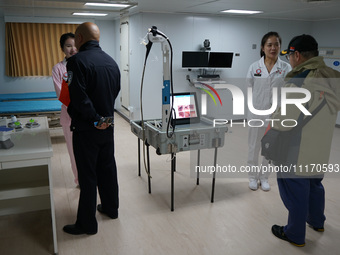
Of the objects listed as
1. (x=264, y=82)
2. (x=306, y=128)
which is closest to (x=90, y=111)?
(x=306, y=128)

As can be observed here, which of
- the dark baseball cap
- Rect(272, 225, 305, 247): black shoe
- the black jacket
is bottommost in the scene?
Rect(272, 225, 305, 247): black shoe

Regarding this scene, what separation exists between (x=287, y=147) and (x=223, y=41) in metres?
4.21

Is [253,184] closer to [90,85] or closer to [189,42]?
[90,85]

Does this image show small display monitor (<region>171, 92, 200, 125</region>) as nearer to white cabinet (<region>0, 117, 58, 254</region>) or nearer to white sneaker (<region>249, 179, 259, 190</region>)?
white sneaker (<region>249, 179, 259, 190</region>)

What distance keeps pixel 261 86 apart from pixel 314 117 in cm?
113

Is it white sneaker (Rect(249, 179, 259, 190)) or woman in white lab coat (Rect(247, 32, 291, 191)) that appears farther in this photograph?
white sneaker (Rect(249, 179, 259, 190))

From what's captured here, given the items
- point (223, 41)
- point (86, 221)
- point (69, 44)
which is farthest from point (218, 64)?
point (86, 221)

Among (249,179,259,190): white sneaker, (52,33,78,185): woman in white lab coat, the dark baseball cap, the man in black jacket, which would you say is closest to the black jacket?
the man in black jacket

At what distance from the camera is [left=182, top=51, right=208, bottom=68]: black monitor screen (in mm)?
5543

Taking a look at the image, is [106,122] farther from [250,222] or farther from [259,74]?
→ [259,74]

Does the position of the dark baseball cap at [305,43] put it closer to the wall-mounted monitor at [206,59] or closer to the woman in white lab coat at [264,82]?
the woman in white lab coat at [264,82]

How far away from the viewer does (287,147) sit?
7.14 ft

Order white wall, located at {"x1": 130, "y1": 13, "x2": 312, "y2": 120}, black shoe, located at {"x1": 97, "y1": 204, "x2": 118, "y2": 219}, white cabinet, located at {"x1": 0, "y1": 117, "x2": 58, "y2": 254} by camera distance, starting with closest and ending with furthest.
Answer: white cabinet, located at {"x1": 0, "y1": 117, "x2": 58, "y2": 254}, black shoe, located at {"x1": 97, "y1": 204, "x2": 118, "y2": 219}, white wall, located at {"x1": 130, "y1": 13, "x2": 312, "y2": 120}

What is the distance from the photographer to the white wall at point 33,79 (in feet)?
21.1
